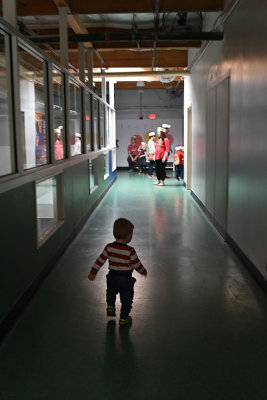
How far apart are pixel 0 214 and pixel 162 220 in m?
4.54

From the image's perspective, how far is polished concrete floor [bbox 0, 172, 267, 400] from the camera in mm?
2400

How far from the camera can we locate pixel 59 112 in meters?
6.14

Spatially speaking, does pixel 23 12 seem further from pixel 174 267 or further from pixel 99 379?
pixel 99 379

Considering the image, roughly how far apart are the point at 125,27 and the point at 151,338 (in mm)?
7423

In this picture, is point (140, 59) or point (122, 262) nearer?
point (122, 262)

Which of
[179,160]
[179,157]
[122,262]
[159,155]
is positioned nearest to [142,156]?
[179,160]

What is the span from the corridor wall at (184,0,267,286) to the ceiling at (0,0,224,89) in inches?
31.2

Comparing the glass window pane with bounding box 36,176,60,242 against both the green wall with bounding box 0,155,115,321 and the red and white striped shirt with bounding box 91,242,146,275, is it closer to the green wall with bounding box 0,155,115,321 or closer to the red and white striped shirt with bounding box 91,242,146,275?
the green wall with bounding box 0,155,115,321

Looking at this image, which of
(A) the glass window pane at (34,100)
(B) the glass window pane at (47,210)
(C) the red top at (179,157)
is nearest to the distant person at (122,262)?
(B) the glass window pane at (47,210)

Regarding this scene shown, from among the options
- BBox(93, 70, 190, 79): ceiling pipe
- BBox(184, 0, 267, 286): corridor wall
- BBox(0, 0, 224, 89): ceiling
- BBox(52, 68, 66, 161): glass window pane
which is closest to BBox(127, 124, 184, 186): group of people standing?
BBox(0, 0, 224, 89): ceiling

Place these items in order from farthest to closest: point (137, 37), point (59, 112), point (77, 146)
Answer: point (77, 146), point (137, 37), point (59, 112)

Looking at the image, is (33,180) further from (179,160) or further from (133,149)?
(133,149)

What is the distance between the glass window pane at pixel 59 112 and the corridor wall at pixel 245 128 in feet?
7.30

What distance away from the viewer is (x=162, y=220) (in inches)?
285
